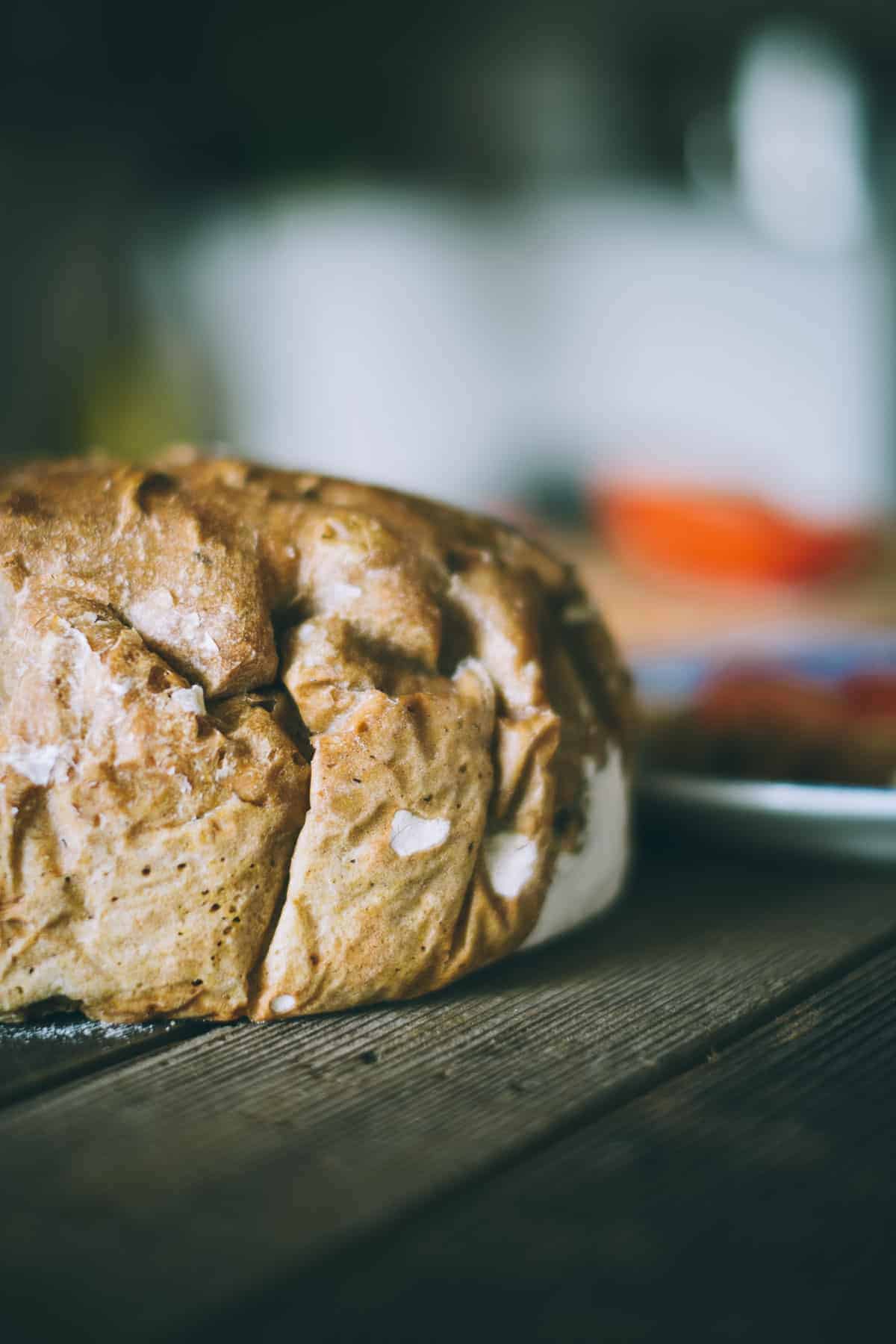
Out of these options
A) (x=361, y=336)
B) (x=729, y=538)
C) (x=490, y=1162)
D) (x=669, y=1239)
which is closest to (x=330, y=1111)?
(x=490, y=1162)

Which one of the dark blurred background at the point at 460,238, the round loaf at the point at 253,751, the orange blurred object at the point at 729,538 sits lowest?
the orange blurred object at the point at 729,538

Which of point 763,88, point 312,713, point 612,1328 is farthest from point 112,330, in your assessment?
point 612,1328

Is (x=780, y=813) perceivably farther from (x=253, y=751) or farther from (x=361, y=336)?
(x=361, y=336)

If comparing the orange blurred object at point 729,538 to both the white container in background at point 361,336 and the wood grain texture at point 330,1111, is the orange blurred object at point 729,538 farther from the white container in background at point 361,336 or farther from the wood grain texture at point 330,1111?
the white container in background at point 361,336

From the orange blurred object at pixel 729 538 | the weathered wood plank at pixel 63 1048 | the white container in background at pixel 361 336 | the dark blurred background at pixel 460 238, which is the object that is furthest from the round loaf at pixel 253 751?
the white container in background at pixel 361 336

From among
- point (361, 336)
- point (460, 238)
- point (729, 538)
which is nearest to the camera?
point (729, 538)
